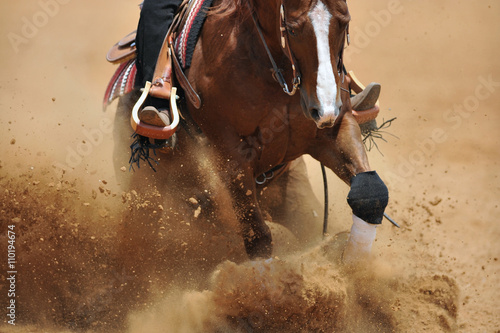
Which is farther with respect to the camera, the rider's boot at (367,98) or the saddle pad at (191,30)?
the rider's boot at (367,98)

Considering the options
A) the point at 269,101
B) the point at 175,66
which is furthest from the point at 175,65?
the point at 269,101

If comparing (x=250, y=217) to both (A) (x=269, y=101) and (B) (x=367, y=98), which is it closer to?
(A) (x=269, y=101)

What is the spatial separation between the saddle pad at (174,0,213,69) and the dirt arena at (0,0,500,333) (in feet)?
2.74

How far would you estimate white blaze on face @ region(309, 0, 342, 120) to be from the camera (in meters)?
2.63

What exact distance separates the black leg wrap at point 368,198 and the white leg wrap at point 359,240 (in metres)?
0.06

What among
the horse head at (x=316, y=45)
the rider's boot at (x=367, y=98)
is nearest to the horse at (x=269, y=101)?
the horse head at (x=316, y=45)

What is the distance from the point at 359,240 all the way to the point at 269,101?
1.01 m

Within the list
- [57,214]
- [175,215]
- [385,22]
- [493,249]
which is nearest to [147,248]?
[175,215]

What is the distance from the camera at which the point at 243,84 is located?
3314 millimetres

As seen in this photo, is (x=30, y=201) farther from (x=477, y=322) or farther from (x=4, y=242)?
(x=477, y=322)

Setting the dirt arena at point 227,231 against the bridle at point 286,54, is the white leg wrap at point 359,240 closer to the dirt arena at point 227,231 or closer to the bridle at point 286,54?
the dirt arena at point 227,231

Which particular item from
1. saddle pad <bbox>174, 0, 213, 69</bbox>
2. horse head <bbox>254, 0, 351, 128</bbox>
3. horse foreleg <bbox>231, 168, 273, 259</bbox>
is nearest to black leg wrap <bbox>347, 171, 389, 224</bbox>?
horse head <bbox>254, 0, 351, 128</bbox>

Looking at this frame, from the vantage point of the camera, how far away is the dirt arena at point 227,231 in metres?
3.86

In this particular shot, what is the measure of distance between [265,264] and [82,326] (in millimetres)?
1699
